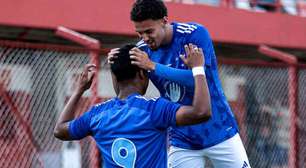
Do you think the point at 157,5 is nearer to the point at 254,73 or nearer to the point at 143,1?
the point at 143,1

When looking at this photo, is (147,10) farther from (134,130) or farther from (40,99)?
(40,99)

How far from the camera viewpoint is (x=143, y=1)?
183 inches

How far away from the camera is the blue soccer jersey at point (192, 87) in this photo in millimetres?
4973

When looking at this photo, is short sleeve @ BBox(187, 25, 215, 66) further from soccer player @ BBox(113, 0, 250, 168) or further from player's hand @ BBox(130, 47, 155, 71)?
player's hand @ BBox(130, 47, 155, 71)

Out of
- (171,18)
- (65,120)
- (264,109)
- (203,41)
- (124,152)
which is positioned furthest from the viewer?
(171,18)

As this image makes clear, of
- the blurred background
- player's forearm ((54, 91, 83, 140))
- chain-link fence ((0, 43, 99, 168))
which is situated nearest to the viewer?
player's forearm ((54, 91, 83, 140))

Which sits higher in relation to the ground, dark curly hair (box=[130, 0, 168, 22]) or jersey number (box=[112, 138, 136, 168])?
dark curly hair (box=[130, 0, 168, 22])

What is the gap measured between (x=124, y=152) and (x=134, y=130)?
0.47 ft

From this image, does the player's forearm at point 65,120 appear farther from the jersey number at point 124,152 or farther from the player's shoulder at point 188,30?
the player's shoulder at point 188,30

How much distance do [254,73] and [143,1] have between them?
496 cm

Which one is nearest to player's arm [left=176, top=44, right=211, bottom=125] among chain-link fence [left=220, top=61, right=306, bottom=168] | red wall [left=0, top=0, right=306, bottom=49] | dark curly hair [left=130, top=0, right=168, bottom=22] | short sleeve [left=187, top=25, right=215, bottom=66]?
dark curly hair [left=130, top=0, right=168, bottom=22]

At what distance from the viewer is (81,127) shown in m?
4.31

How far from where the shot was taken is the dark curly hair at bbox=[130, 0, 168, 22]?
4.57 metres

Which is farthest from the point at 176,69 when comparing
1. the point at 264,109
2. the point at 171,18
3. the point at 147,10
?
the point at 171,18
